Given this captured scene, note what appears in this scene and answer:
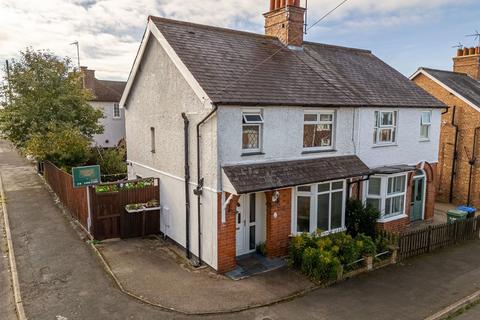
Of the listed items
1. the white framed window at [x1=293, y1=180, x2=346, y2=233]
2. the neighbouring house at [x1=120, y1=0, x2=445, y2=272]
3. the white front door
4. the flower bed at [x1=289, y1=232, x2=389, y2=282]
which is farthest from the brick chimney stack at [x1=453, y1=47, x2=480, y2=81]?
the white front door

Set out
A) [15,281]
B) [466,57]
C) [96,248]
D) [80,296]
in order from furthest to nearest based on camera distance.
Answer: [466,57] < [96,248] < [15,281] < [80,296]

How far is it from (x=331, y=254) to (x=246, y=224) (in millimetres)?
2761

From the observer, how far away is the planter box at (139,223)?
1284 centimetres

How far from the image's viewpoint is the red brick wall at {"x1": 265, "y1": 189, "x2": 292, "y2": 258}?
11.0 meters

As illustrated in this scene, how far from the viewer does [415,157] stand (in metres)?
15.5

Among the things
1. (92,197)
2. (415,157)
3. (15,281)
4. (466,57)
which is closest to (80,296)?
(15,281)

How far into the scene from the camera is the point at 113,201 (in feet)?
41.2

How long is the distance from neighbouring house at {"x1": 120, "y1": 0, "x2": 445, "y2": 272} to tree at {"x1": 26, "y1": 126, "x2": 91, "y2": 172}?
5.10 metres

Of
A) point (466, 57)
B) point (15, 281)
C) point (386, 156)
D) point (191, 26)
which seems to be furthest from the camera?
point (466, 57)

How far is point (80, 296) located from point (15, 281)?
209 cm

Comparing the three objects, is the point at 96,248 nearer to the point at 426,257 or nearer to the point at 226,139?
the point at 226,139

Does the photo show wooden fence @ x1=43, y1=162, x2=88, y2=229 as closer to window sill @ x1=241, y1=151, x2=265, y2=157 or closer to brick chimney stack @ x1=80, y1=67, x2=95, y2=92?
window sill @ x1=241, y1=151, x2=265, y2=157

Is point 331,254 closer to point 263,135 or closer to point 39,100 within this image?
point 263,135

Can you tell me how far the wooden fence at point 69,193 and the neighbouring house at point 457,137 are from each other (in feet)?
60.8
